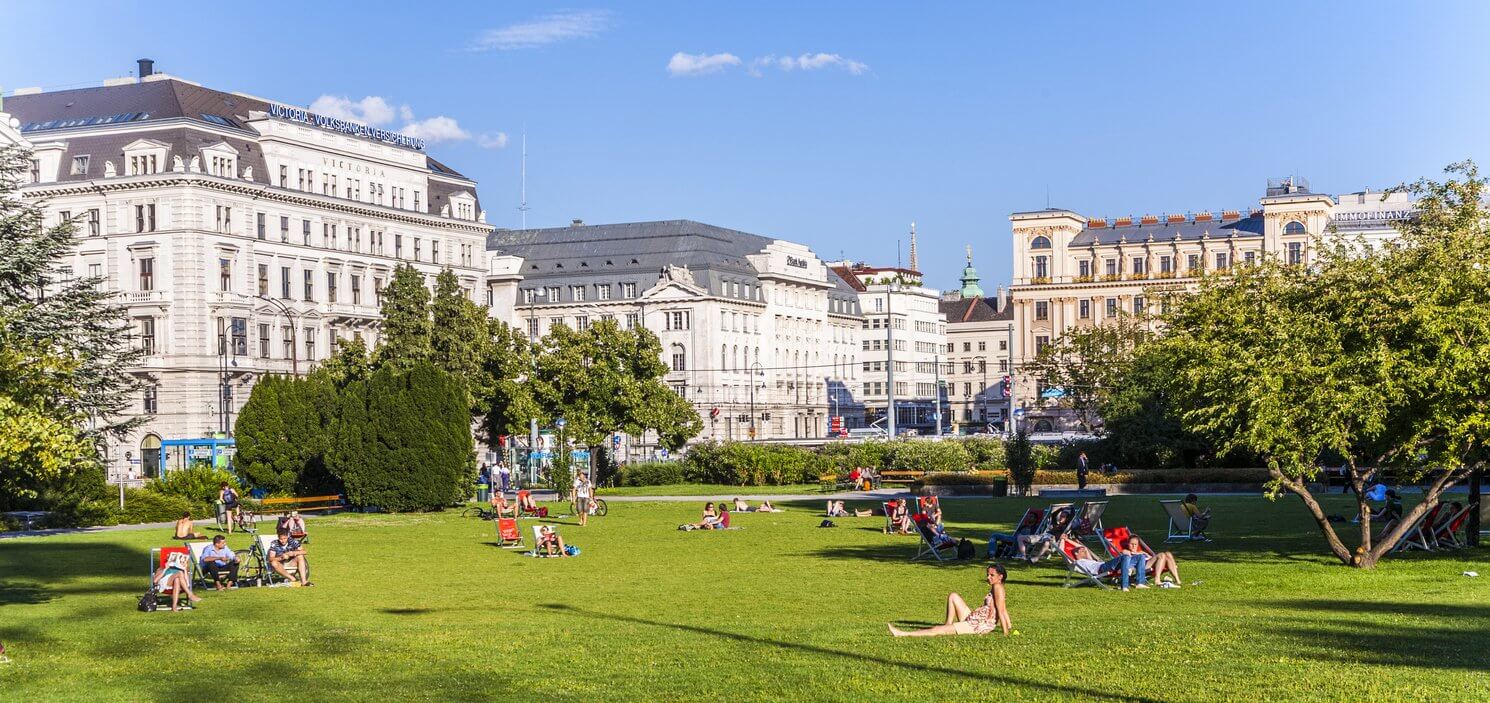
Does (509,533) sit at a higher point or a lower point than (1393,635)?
lower

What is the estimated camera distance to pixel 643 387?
2911 inches

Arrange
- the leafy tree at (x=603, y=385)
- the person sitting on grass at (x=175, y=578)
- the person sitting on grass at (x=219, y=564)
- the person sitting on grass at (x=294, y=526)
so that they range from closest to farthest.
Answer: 1. the person sitting on grass at (x=175, y=578)
2. the person sitting on grass at (x=219, y=564)
3. the person sitting on grass at (x=294, y=526)
4. the leafy tree at (x=603, y=385)

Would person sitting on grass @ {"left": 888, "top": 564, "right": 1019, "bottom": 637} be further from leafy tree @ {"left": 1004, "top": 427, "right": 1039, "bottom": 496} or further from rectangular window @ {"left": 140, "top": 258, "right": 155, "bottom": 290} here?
rectangular window @ {"left": 140, "top": 258, "right": 155, "bottom": 290}

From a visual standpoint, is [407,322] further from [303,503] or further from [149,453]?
[149,453]

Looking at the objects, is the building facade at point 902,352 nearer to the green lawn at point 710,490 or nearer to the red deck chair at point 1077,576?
the green lawn at point 710,490

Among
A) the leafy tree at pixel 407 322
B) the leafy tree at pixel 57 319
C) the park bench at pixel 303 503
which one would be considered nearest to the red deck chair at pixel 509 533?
the leafy tree at pixel 57 319

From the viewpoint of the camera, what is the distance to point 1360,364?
90.8 ft

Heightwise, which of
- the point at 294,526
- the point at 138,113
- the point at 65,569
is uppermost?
the point at 138,113

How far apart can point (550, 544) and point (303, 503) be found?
21029mm

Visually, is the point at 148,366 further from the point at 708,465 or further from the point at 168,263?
the point at 708,465

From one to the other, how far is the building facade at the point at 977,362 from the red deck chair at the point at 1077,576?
134922mm

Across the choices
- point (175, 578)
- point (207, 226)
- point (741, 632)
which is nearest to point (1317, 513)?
point (741, 632)

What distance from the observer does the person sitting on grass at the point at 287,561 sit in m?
28.9

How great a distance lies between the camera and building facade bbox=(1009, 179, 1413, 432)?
5477 inches
